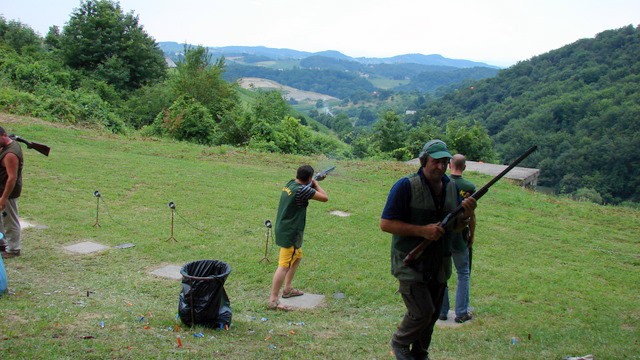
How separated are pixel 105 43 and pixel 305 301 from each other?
3265 centimetres

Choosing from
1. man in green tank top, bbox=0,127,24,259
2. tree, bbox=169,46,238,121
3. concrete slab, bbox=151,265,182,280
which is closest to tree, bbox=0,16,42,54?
tree, bbox=169,46,238,121

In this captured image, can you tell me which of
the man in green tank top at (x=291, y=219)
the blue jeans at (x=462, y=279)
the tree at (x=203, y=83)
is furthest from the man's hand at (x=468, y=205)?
the tree at (x=203, y=83)

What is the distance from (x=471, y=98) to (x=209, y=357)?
232 ft

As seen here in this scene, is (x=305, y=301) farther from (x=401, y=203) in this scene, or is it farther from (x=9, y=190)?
(x=9, y=190)

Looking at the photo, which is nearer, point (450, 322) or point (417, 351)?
point (417, 351)

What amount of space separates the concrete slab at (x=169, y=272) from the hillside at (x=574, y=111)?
913 inches

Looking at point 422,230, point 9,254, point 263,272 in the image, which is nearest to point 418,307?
point 422,230

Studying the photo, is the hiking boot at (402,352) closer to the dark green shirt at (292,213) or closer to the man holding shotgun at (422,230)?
the man holding shotgun at (422,230)

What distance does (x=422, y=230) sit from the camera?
13.1 feet

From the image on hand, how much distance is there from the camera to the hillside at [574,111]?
115 feet

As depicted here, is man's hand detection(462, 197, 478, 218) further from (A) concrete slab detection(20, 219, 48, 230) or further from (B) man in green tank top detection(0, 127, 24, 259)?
(A) concrete slab detection(20, 219, 48, 230)

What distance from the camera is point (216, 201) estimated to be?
12.6 m

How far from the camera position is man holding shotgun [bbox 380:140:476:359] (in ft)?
13.4

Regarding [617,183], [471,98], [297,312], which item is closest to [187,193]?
[297,312]
